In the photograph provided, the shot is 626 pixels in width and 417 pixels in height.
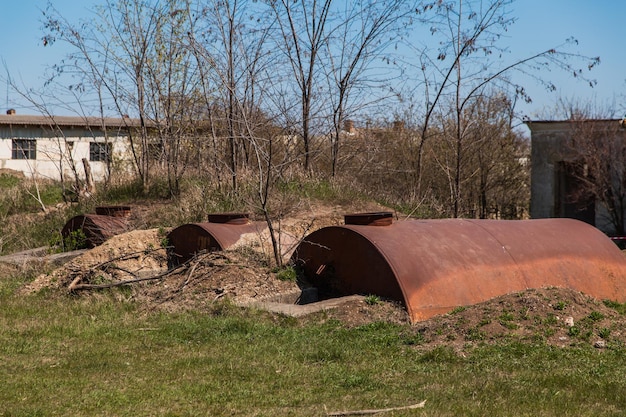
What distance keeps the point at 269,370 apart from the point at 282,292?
3047mm

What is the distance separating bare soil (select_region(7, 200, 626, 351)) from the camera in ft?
24.5

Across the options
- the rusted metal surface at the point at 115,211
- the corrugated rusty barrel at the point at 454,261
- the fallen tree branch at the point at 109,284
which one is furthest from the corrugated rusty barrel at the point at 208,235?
the rusted metal surface at the point at 115,211

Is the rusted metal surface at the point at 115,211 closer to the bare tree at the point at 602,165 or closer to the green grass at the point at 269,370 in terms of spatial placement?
the green grass at the point at 269,370

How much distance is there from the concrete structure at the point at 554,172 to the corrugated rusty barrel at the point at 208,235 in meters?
14.5

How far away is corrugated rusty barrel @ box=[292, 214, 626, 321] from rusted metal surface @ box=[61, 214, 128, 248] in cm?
Result: 417

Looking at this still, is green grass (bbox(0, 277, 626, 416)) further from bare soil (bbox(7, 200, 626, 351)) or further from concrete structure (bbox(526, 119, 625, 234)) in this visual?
concrete structure (bbox(526, 119, 625, 234))

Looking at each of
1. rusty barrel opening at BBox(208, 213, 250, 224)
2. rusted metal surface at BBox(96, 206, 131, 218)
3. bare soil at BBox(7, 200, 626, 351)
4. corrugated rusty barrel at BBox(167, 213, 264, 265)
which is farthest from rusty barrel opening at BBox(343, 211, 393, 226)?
rusted metal surface at BBox(96, 206, 131, 218)

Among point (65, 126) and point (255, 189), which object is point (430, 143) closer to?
point (255, 189)

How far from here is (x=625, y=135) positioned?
22562 millimetres

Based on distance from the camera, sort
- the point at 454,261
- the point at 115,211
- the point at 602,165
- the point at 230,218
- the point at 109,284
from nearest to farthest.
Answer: the point at 454,261 → the point at 109,284 → the point at 230,218 → the point at 115,211 → the point at 602,165

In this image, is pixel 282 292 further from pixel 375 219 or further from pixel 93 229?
pixel 93 229

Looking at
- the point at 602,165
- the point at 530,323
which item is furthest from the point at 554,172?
the point at 530,323

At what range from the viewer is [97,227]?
13.1 m

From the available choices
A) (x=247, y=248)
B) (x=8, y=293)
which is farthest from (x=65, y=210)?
(x=247, y=248)
